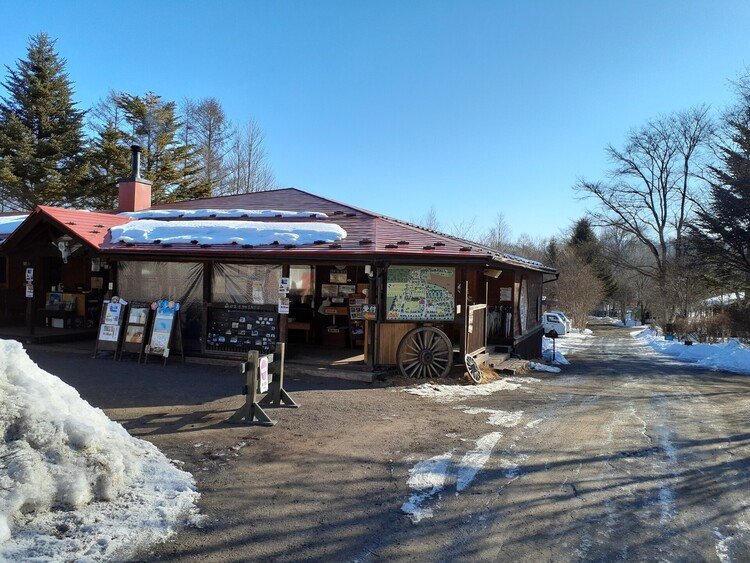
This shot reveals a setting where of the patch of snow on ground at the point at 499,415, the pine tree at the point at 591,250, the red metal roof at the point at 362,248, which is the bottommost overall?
the patch of snow on ground at the point at 499,415

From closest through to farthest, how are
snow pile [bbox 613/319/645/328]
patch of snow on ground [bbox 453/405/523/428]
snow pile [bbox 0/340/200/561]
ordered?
snow pile [bbox 0/340/200/561], patch of snow on ground [bbox 453/405/523/428], snow pile [bbox 613/319/645/328]

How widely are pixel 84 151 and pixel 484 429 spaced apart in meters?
30.8

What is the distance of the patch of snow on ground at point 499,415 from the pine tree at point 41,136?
2820 cm

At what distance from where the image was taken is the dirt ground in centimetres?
385

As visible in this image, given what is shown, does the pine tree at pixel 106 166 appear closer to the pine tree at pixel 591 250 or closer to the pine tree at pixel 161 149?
the pine tree at pixel 161 149

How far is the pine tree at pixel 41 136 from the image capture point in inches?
1109

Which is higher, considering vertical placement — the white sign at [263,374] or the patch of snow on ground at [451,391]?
the white sign at [263,374]

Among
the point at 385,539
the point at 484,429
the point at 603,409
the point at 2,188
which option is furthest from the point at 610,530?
the point at 2,188

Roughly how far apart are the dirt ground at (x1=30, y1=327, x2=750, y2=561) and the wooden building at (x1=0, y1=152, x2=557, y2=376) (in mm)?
1260

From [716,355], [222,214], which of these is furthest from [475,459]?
[716,355]

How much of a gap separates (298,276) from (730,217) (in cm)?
2102

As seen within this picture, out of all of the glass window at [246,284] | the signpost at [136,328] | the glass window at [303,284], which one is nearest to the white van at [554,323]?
the glass window at [303,284]

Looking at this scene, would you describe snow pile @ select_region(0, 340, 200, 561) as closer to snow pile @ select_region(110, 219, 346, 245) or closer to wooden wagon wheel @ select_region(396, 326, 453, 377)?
wooden wagon wheel @ select_region(396, 326, 453, 377)

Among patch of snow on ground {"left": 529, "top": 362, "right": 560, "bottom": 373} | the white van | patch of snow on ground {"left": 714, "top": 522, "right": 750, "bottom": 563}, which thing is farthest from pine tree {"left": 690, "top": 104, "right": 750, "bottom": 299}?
patch of snow on ground {"left": 714, "top": 522, "right": 750, "bottom": 563}
